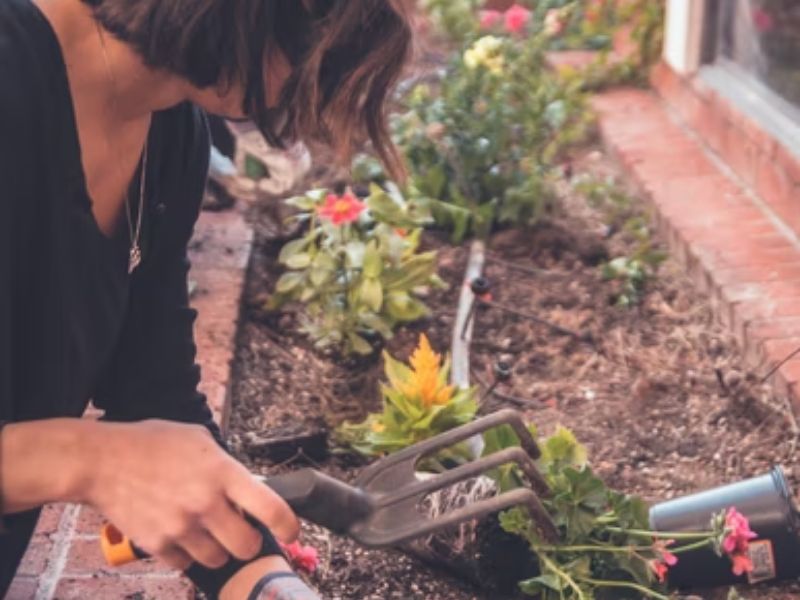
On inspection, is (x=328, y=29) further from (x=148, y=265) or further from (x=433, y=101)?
(x=433, y=101)

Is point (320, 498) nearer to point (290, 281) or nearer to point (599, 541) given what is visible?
point (599, 541)

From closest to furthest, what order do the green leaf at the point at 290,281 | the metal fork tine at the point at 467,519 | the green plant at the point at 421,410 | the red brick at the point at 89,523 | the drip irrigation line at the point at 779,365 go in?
the metal fork tine at the point at 467,519, the red brick at the point at 89,523, the green plant at the point at 421,410, the drip irrigation line at the point at 779,365, the green leaf at the point at 290,281

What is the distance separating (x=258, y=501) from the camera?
1.23 meters

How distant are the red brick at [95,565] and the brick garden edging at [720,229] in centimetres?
126

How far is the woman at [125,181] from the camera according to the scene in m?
1.25

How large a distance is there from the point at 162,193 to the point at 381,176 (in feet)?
6.19

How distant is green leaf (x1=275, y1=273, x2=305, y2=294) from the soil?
101 millimetres

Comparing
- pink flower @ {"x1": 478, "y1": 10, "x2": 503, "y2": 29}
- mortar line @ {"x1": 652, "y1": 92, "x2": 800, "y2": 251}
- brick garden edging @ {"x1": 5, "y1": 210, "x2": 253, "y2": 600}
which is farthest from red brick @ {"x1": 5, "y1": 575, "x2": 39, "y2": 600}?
pink flower @ {"x1": 478, "y1": 10, "x2": 503, "y2": 29}

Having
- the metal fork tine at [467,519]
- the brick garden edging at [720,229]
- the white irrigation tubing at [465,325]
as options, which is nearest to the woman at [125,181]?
the metal fork tine at [467,519]

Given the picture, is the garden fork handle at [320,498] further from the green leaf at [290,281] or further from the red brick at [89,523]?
the green leaf at [290,281]

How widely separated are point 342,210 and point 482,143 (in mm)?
729

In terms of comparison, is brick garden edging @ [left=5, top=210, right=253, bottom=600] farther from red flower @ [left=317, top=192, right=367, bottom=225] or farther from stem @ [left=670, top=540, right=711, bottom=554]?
stem @ [left=670, top=540, right=711, bottom=554]

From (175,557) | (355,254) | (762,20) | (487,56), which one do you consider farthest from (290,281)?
(175,557)

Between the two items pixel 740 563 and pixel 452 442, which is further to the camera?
pixel 740 563
